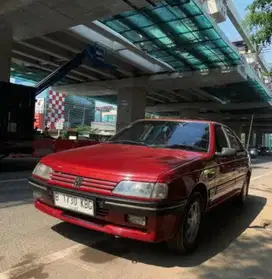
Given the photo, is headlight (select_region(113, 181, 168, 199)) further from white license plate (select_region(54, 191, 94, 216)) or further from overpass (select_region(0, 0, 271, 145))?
overpass (select_region(0, 0, 271, 145))

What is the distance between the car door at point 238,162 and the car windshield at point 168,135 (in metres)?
1.07

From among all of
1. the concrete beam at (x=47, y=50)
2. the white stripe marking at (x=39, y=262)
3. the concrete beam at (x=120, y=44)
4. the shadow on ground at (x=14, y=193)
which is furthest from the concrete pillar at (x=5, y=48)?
the white stripe marking at (x=39, y=262)

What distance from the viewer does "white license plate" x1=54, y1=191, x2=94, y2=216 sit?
148 inches

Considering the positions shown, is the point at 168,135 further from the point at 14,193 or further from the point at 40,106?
the point at 40,106

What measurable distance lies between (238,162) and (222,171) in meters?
1.11

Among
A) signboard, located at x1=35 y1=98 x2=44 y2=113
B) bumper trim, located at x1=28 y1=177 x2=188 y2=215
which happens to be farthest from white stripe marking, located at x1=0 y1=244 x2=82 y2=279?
signboard, located at x1=35 y1=98 x2=44 y2=113

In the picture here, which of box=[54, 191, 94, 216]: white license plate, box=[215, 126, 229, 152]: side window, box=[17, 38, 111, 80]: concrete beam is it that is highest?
box=[17, 38, 111, 80]: concrete beam

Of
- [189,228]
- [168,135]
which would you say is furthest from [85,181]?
[168,135]

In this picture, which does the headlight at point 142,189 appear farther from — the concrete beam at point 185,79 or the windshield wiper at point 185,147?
the concrete beam at point 185,79

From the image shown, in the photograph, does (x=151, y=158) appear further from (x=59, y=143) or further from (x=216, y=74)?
(x=216, y=74)

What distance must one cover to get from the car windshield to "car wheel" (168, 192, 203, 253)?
2.60 ft

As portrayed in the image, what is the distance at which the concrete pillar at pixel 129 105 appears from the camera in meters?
28.3

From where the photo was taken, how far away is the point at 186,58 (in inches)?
891

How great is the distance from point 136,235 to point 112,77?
26241mm
